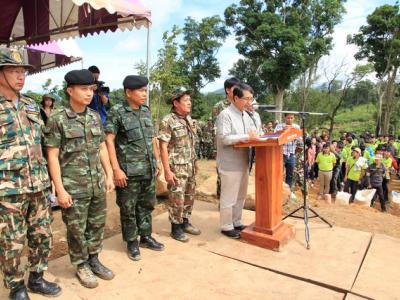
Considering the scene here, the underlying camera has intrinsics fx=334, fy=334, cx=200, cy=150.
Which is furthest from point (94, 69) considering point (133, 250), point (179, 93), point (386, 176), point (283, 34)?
point (283, 34)

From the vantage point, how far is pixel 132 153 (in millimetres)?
3104

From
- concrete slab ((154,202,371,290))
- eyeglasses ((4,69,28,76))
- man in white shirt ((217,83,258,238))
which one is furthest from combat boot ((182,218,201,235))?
eyeglasses ((4,69,28,76))

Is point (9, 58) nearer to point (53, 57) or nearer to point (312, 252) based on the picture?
point (312, 252)

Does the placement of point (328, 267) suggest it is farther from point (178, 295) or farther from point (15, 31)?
point (15, 31)

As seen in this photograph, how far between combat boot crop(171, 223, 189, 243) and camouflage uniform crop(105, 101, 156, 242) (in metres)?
0.59

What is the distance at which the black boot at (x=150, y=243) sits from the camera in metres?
3.39

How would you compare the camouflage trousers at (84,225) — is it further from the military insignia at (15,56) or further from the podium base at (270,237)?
the podium base at (270,237)

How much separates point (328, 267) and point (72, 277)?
2.29 m

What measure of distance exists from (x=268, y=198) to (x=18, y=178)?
7.62ft

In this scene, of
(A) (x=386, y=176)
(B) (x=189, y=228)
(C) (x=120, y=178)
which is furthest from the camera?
(A) (x=386, y=176)

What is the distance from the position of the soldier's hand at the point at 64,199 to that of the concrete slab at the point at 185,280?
2.30 ft

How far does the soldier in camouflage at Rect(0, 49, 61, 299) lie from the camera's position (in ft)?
7.32

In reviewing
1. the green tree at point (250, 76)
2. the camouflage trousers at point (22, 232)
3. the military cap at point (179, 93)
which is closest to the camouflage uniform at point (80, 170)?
the camouflage trousers at point (22, 232)

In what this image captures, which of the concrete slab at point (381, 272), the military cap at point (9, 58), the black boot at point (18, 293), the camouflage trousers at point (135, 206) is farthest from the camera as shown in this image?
the camouflage trousers at point (135, 206)
